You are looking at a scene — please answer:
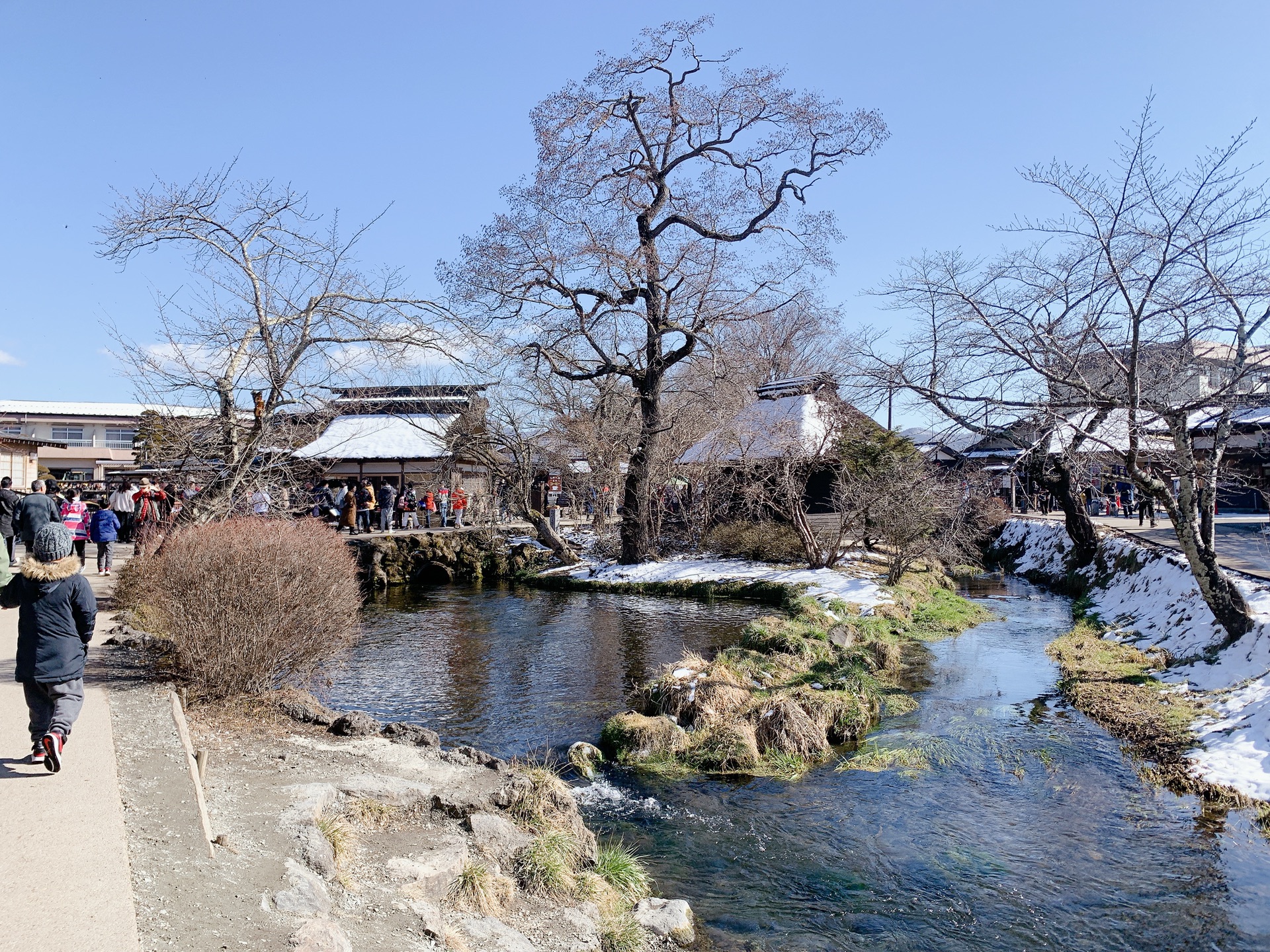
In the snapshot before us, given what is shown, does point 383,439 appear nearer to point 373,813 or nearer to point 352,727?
point 352,727

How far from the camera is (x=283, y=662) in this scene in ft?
25.9

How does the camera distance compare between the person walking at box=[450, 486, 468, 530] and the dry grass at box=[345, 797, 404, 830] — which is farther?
the person walking at box=[450, 486, 468, 530]

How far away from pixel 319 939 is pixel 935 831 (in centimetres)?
473

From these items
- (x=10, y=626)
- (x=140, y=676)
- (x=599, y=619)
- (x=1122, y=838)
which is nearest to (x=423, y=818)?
(x=140, y=676)

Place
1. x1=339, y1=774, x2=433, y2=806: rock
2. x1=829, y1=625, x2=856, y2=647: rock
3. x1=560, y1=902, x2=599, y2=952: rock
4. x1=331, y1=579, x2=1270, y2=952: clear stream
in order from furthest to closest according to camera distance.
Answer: x1=829, y1=625, x2=856, y2=647: rock
x1=339, y1=774, x2=433, y2=806: rock
x1=331, y1=579, x2=1270, y2=952: clear stream
x1=560, y1=902, x2=599, y2=952: rock

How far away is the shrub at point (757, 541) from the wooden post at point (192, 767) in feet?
51.7

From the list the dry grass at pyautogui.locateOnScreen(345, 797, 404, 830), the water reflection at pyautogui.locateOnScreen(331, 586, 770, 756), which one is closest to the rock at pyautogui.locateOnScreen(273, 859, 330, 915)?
the dry grass at pyautogui.locateOnScreen(345, 797, 404, 830)

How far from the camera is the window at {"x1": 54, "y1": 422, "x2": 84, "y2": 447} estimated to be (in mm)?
51125

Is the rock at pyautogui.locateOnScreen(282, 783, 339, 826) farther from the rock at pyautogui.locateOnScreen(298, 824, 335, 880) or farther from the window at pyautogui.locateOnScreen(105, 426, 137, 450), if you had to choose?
the window at pyautogui.locateOnScreen(105, 426, 137, 450)

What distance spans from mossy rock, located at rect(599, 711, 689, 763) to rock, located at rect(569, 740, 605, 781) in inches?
7.5

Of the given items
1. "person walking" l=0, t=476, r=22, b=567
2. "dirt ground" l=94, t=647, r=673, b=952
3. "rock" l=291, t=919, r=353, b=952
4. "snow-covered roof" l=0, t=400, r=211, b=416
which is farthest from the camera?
"snow-covered roof" l=0, t=400, r=211, b=416

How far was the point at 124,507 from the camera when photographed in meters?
19.6

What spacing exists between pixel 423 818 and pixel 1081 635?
1110cm

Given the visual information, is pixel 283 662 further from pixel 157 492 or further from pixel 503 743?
pixel 157 492
